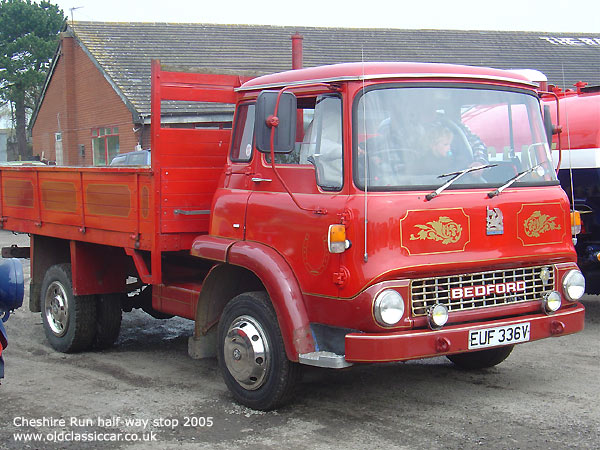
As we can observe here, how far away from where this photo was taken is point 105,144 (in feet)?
109

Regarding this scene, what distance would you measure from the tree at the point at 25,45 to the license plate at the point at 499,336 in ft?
136

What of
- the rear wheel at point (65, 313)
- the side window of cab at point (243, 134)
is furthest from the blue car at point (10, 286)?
the rear wheel at point (65, 313)

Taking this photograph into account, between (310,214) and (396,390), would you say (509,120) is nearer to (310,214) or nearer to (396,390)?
(310,214)

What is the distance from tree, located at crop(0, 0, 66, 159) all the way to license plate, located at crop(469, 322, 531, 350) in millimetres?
41470

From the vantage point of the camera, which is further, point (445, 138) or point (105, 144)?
point (105, 144)

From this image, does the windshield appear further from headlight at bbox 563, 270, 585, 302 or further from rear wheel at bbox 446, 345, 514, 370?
rear wheel at bbox 446, 345, 514, 370

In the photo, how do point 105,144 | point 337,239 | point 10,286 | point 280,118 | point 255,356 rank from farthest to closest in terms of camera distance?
1. point 105,144
2. point 255,356
3. point 280,118
4. point 337,239
5. point 10,286

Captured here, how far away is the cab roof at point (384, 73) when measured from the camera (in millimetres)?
5250

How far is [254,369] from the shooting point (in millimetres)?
5645

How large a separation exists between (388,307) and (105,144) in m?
29.6

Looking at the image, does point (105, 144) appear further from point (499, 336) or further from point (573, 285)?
point (499, 336)

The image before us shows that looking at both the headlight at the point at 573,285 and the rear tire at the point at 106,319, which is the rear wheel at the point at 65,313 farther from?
the headlight at the point at 573,285

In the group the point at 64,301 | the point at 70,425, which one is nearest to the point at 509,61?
the point at 64,301

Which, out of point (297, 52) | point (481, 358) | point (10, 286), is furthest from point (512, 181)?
point (10, 286)
